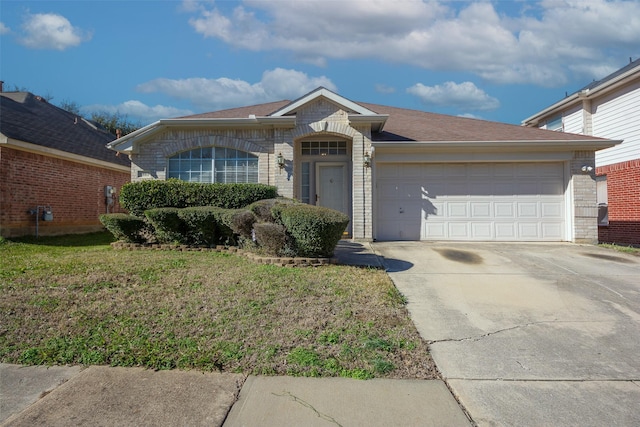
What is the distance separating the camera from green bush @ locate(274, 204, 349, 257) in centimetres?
689

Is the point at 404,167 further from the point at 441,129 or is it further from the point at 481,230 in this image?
the point at 481,230

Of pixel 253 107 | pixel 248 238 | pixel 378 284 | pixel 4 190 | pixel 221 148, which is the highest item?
pixel 253 107

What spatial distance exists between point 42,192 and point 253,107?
7.45 meters

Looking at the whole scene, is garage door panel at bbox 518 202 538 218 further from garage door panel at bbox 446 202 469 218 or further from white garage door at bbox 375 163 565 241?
garage door panel at bbox 446 202 469 218

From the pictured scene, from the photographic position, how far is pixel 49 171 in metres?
12.2

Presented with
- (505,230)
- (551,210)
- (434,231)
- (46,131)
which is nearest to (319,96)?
(434,231)

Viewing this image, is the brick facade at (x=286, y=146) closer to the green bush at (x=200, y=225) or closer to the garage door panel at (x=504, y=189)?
the green bush at (x=200, y=225)

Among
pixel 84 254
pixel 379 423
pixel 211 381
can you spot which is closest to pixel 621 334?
pixel 379 423

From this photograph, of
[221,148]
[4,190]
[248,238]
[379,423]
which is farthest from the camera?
[221,148]

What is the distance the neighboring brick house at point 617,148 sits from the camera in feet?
41.1

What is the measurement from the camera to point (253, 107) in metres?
13.5

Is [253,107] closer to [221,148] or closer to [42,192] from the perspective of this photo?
[221,148]

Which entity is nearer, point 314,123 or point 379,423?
point 379,423

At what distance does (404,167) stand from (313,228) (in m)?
5.38
